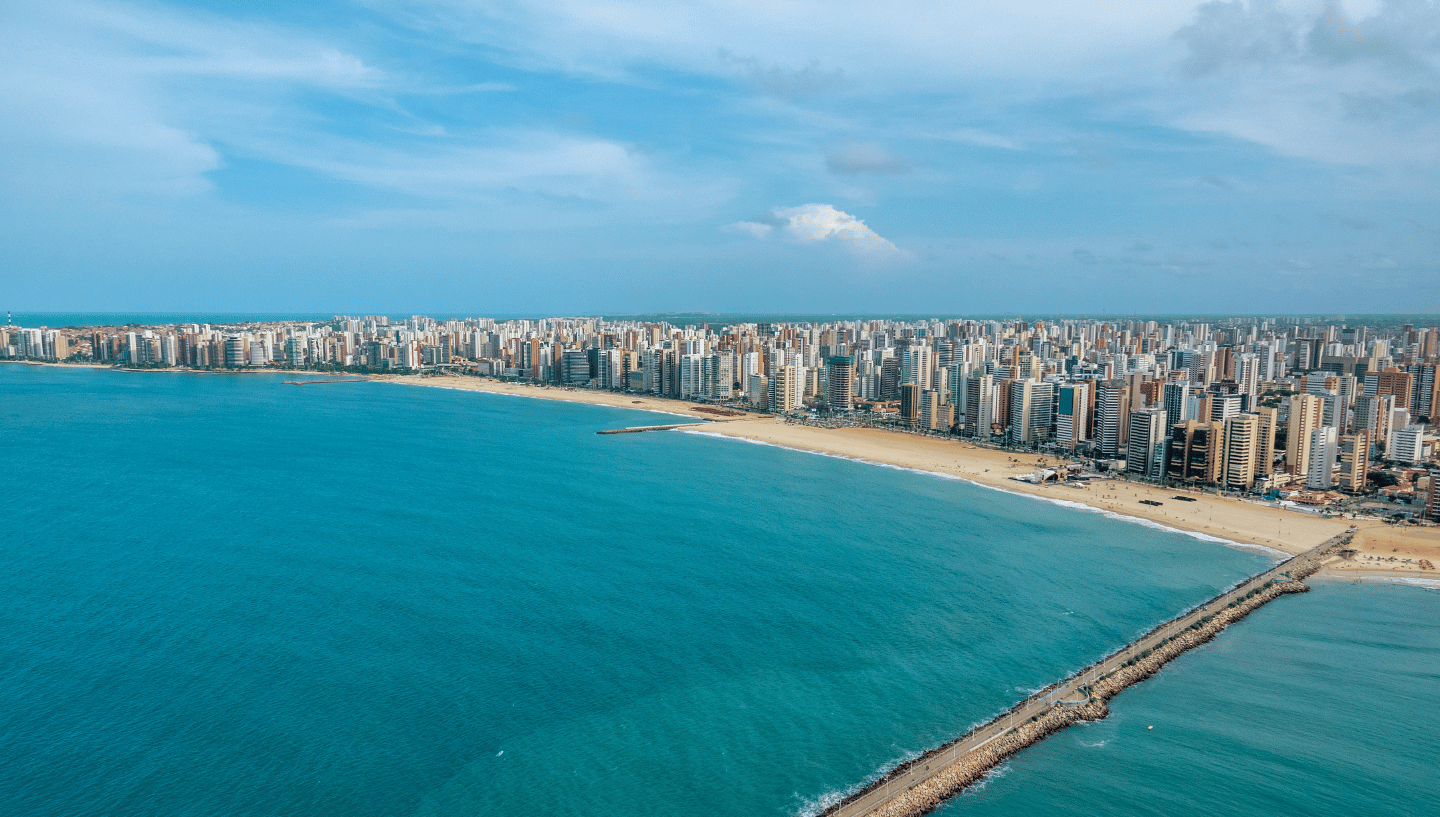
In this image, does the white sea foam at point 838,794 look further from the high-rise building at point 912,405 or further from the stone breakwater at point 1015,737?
the high-rise building at point 912,405

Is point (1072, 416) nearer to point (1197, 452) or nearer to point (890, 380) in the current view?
point (1197, 452)

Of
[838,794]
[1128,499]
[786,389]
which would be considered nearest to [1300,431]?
[1128,499]

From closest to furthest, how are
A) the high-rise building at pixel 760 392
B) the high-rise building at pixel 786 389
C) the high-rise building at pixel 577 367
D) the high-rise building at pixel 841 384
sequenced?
1. the high-rise building at pixel 841 384
2. the high-rise building at pixel 786 389
3. the high-rise building at pixel 760 392
4. the high-rise building at pixel 577 367

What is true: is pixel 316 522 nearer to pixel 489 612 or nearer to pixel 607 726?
pixel 489 612

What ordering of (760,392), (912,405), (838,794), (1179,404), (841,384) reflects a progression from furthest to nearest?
(760,392)
(841,384)
(912,405)
(1179,404)
(838,794)

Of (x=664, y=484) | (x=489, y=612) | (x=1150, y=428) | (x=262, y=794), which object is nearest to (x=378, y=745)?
(x=262, y=794)

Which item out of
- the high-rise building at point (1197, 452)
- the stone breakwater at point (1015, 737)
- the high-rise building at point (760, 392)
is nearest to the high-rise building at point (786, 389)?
the high-rise building at point (760, 392)
